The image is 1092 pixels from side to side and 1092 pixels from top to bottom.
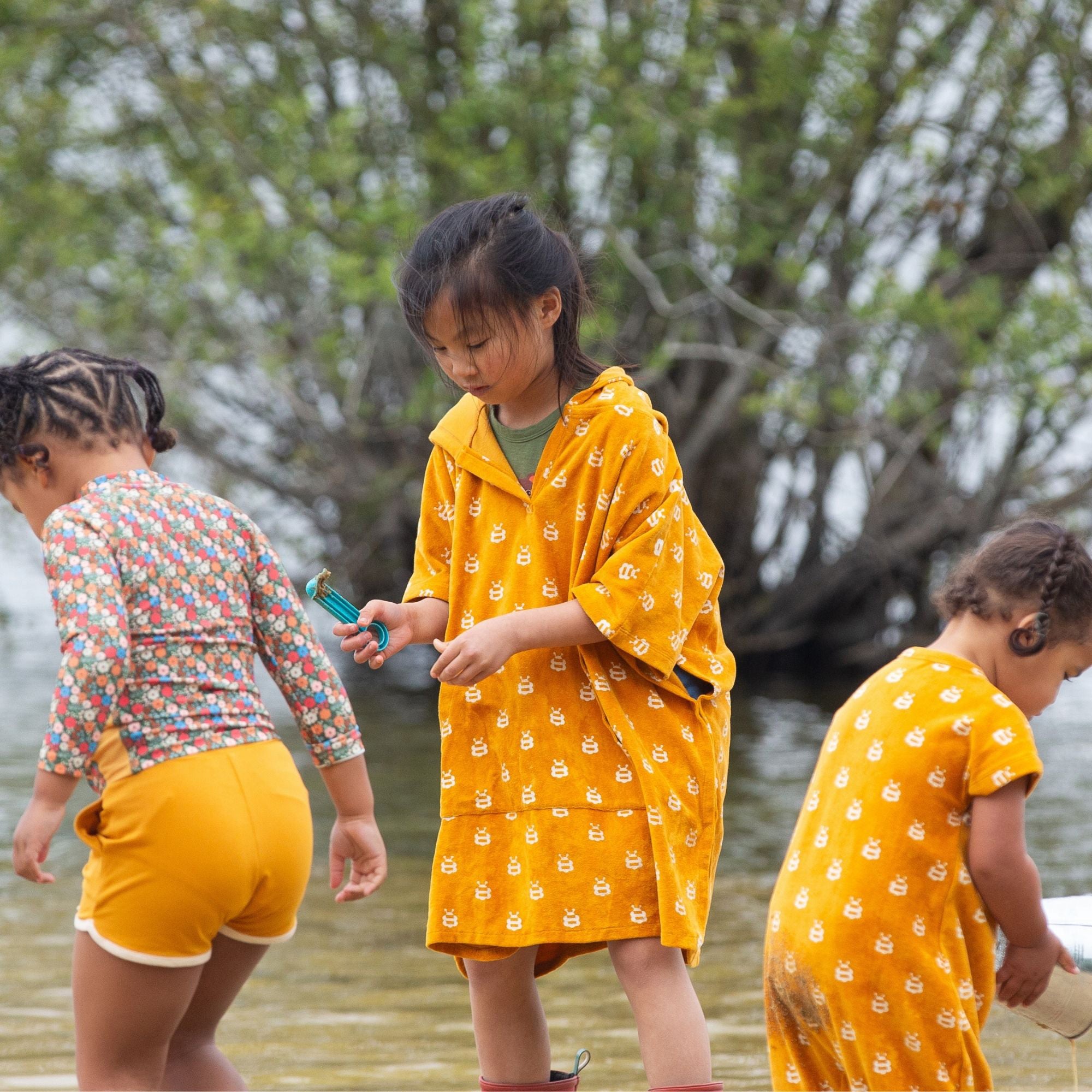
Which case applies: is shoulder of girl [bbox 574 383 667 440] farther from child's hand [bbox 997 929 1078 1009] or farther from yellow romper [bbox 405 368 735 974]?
child's hand [bbox 997 929 1078 1009]

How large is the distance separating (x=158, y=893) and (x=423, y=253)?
3.21 feet

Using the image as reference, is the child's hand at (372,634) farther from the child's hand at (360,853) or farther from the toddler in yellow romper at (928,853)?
the toddler in yellow romper at (928,853)

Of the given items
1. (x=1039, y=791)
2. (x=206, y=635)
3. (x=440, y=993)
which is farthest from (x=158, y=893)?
(x=1039, y=791)

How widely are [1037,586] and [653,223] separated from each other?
7.66 metres

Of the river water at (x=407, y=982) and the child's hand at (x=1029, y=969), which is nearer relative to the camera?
the child's hand at (x=1029, y=969)

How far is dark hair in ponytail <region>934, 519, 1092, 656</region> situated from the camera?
86.4 inches

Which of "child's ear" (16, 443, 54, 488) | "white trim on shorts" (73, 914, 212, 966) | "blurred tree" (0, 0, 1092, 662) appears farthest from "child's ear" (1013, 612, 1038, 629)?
"blurred tree" (0, 0, 1092, 662)

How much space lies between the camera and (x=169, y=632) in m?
2.17

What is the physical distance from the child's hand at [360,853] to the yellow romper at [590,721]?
0.35 ft

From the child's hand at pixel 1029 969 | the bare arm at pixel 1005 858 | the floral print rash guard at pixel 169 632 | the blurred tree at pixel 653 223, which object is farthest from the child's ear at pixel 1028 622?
the blurred tree at pixel 653 223

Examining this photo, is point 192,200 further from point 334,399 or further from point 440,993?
point 440,993

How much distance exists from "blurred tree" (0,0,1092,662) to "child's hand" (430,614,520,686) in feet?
21.4

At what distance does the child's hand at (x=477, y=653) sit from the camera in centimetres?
215

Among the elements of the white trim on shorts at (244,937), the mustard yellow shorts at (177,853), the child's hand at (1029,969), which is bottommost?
the white trim on shorts at (244,937)
